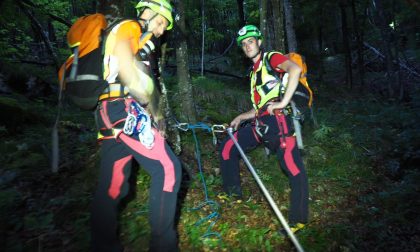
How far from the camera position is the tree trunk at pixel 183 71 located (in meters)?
6.19

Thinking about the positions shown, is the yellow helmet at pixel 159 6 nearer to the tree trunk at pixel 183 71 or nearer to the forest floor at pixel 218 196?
the tree trunk at pixel 183 71

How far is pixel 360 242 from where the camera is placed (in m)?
4.75

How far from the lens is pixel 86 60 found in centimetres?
341

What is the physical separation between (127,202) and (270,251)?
228 cm

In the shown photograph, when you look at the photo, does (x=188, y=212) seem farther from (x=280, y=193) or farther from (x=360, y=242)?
(x=360, y=242)

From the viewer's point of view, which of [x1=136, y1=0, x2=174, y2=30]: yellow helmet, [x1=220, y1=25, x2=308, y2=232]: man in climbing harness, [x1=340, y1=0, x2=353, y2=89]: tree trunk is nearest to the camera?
[x1=136, y1=0, x2=174, y2=30]: yellow helmet

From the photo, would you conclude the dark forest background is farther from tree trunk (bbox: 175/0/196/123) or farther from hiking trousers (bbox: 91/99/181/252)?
hiking trousers (bbox: 91/99/181/252)

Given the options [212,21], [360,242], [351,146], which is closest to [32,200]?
[360,242]

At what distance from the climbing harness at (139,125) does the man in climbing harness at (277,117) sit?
2079mm

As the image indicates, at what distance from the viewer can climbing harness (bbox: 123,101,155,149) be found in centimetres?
360

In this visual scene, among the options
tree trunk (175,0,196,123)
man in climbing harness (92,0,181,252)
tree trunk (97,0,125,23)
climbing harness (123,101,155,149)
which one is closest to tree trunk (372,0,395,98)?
tree trunk (175,0,196,123)

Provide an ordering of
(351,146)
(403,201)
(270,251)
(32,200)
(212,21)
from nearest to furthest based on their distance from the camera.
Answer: (270,251) < (32,200) < (403,201) < (351,146) < (212,21)

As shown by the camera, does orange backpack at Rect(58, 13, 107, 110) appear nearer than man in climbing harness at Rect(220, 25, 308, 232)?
Yes

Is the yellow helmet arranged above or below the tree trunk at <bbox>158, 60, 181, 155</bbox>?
above
